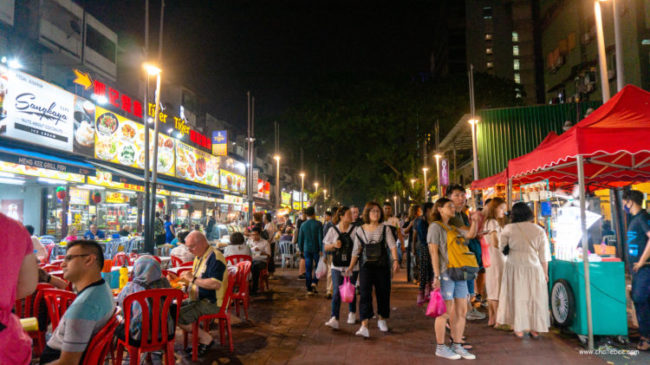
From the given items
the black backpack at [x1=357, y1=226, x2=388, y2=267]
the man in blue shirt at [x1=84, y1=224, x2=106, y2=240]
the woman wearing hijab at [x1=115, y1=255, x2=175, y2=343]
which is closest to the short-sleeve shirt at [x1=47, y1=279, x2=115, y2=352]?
the woman wearing hijab at [x1=115, y1=255, x2=175, y2=343]

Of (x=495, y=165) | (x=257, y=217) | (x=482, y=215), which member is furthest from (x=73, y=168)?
(x=495, y=165)

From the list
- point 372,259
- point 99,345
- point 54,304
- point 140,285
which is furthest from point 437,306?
point 54,304

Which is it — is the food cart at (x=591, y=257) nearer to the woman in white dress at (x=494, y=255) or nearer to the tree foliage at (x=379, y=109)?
the woman in white dress at (x=494, y=255)

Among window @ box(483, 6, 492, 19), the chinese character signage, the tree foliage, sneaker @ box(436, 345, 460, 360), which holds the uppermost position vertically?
window @ box(483, 6, 492, 19)

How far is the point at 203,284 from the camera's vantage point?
525 centimetres

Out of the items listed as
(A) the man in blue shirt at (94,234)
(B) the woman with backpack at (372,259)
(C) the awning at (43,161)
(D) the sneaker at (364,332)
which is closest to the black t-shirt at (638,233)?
(B) the woman with backpack at (372,259)

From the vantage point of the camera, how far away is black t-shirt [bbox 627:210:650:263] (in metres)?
5.38

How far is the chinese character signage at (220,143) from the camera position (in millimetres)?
22781

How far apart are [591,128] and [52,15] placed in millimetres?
20286

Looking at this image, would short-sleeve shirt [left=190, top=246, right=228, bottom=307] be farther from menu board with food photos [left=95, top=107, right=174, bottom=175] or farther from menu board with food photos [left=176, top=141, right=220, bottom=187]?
menu board with food photos [left=176, top=141, right=220, bottom=187]

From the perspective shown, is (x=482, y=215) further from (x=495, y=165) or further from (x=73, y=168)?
(x=495, y=165)

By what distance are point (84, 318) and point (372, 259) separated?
4067mm

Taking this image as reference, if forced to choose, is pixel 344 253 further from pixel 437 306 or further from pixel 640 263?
pixel 640 263

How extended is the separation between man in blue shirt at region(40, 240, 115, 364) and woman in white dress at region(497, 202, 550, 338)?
513cm
